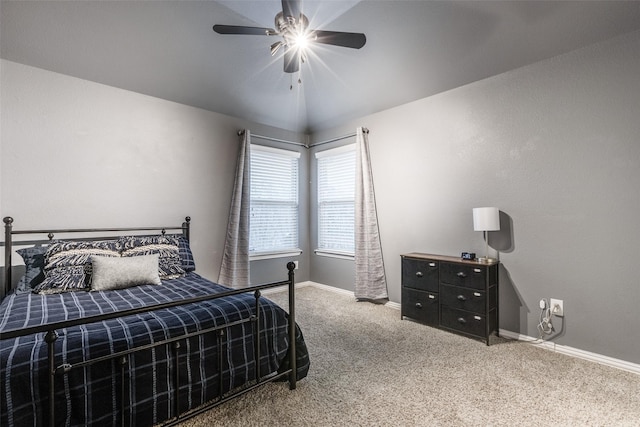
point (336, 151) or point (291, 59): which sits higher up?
point (291, 59)

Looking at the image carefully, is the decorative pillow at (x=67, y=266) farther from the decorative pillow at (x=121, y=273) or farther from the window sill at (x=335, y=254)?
the window sill at (x=335, y=254)

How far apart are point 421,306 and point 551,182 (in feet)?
5.41

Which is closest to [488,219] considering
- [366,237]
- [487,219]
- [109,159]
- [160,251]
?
[487,219]

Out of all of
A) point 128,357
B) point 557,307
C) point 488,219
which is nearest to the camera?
point 128,357

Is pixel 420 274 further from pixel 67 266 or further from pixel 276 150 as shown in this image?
pixel 67 266

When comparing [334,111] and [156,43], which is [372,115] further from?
[156,43]

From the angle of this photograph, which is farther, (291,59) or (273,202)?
(273,202)

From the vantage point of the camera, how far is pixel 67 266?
2.43m

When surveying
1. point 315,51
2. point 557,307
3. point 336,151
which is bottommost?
point 557,307

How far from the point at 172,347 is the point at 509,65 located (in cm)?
347

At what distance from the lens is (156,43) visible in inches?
112

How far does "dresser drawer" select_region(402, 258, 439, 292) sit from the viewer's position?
306 centimetres

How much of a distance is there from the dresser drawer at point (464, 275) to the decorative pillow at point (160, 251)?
2574 mm

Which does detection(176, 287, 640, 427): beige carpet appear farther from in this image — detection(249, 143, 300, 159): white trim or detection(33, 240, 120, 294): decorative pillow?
detection(249, 143, 300, 159): white trim
